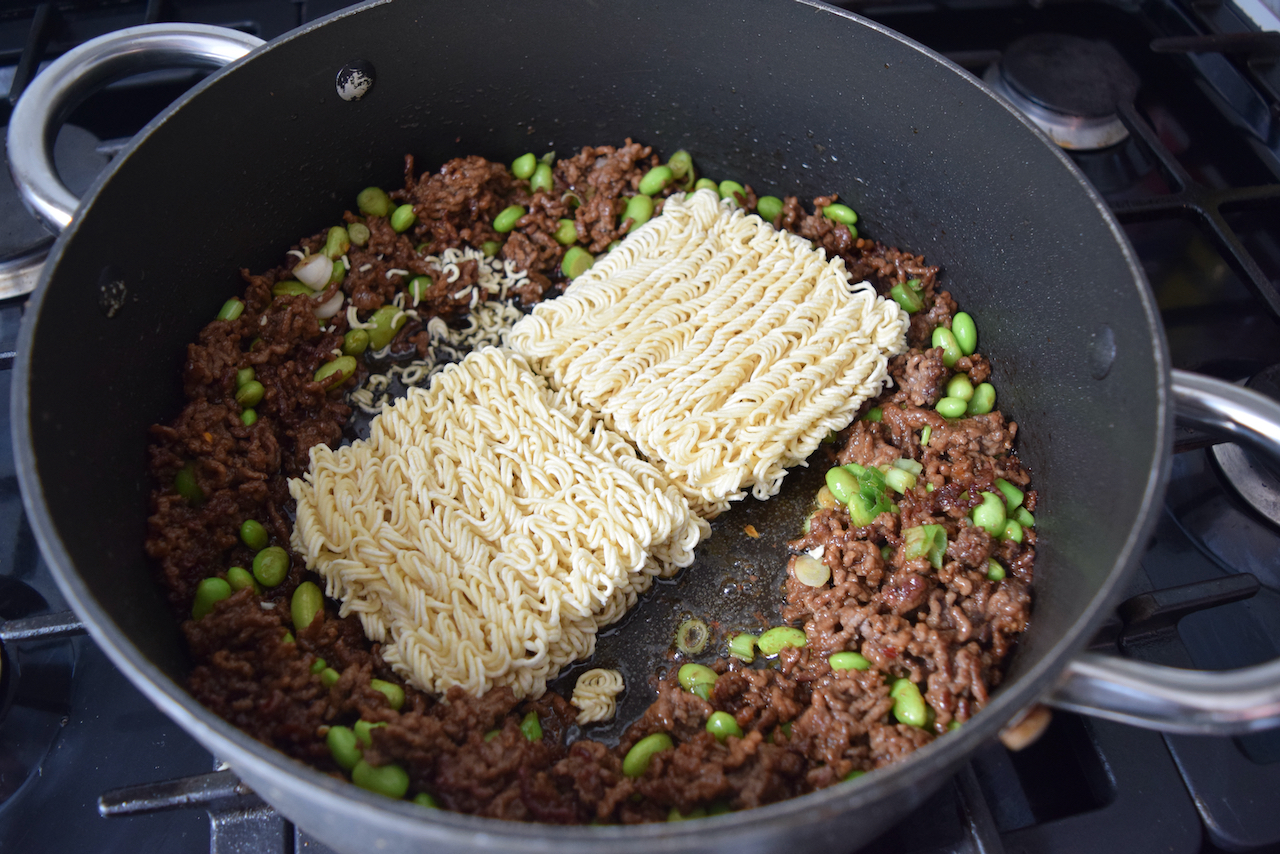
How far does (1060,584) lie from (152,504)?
3695 millimetres

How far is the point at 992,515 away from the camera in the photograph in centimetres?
376

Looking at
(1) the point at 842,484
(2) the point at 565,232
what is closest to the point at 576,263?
(2) the point at 565,232

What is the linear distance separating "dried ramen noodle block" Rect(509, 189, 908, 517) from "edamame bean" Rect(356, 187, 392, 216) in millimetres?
1096

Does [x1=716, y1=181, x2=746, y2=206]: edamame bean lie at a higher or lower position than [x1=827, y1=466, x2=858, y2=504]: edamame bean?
higher

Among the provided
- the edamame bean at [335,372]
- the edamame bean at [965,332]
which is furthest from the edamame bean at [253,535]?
the edamame bean at [965,332]

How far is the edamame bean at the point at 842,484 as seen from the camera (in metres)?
3.97

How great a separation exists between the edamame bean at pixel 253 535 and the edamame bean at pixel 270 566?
0.06 meters

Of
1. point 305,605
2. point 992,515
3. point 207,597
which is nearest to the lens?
point 207,597

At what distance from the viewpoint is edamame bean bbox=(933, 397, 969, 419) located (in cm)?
408

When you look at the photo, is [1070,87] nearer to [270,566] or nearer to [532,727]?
[532,727]

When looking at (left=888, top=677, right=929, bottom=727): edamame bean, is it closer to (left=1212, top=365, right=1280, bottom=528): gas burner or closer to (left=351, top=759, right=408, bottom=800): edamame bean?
(left=1212, top=365, right=1280, bottom=528): gas burner

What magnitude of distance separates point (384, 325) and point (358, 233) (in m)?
0.54

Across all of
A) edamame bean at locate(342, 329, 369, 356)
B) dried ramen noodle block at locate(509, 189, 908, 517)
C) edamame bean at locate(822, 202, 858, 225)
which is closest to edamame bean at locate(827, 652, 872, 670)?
dried ramen noodle block at locate(509, 189, 908, 517)

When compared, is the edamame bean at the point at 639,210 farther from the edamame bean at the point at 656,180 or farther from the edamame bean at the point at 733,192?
the edamame bean at the point at 733,192
